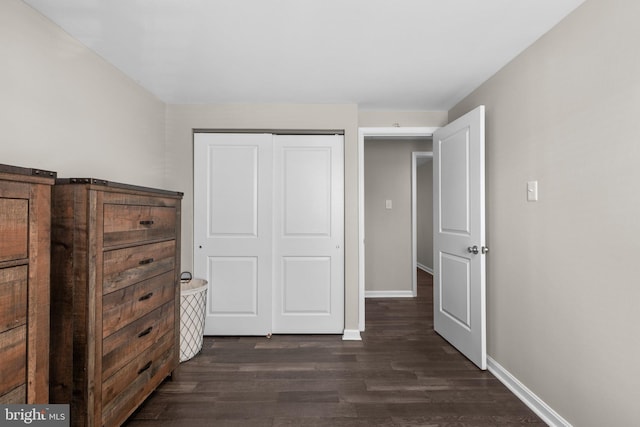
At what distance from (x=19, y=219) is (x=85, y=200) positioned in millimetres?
301

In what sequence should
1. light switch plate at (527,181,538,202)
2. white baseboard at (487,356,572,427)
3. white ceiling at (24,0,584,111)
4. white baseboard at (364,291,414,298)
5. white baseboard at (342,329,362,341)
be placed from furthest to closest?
white baseboard at (364,291,414,298) < white baseboard at (342,329,362,341) < light switch plate at (527,181,538,202) < white baseboard at (487,356,572,427) < white ceiling at (24,0,584,111)

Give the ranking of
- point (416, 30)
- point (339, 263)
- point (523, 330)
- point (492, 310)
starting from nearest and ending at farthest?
point (416, 30) → point (523, 330) → point (492, 310) → point (339, 263)

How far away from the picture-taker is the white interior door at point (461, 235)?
8.18 feet

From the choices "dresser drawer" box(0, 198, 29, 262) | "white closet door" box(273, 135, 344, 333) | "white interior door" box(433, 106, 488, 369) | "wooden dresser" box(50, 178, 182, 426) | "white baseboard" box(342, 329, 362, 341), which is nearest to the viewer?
"dresser drawer" box(0, 198, 29, 262)

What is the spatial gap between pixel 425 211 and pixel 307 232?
15.1 ft

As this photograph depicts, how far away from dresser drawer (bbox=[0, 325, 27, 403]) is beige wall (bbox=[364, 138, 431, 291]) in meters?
4.06

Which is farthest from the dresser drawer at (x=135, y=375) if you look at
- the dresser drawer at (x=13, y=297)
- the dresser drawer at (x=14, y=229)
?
the dresser drawer at (x=14, y=229)

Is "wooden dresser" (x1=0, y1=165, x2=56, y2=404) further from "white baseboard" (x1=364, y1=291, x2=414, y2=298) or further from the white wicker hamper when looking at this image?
"white baseboard" (x1=364, y1=291, x2=414, y2=298)

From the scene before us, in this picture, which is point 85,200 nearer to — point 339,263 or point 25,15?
point 25,15

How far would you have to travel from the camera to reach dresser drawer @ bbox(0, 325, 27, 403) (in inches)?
44.7

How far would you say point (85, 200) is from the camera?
4.84 ft

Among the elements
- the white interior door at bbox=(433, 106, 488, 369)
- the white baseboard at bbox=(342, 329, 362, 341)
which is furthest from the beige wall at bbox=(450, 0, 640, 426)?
the white baseboard at bbox=(342, 329, 362, 341)

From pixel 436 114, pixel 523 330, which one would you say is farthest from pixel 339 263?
pixel 436 114

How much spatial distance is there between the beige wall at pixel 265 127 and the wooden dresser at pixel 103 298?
123 cm
